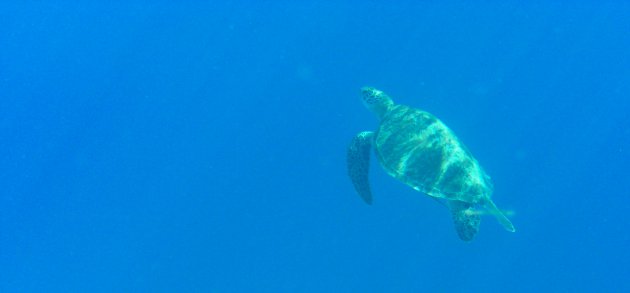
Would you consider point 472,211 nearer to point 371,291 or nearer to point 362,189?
point 362,189

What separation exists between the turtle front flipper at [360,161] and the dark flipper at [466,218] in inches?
75.6

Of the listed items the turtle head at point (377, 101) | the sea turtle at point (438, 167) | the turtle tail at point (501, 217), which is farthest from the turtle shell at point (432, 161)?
the turtle head at point (377, 101)

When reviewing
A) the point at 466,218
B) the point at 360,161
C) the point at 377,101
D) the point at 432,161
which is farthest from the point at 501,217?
the point at 377,101

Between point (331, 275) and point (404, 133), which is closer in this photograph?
point (404, 133)

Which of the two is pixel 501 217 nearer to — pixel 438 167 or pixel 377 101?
pixel 438 167

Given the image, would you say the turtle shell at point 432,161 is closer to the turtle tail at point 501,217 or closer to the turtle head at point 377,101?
the turtle tail at point 501,217

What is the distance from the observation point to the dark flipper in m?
6.27

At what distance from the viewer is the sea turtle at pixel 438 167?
6.03 metres

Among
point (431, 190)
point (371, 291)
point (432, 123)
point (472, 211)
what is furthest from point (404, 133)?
point (371, 291)

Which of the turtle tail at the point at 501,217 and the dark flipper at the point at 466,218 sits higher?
the dark flipper at the point at 466,218

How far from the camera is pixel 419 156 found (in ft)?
20.9

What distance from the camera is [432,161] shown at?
246 inches

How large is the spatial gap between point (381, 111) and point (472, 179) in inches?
106

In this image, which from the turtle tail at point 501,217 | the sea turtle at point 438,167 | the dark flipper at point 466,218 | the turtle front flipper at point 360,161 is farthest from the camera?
the turtle front flipper at point 360,161
